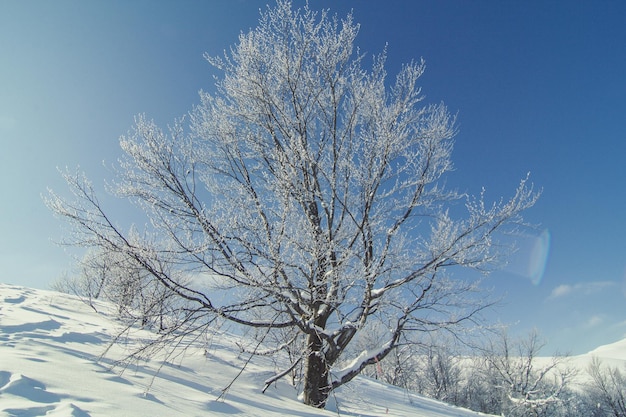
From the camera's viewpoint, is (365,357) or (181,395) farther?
(365,357)

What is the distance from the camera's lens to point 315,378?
5.93m

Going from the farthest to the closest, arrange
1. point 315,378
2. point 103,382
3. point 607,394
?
point 607,394
point 315,378
point 103,382

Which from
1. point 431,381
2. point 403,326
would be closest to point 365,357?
point 403,326

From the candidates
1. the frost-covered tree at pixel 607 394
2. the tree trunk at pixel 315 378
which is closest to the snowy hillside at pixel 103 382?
the tree trunk at pixel 315 378

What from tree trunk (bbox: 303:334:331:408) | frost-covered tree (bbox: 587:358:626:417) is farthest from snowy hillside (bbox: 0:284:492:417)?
frost-covered tree (bbox: 587:358:626:417)

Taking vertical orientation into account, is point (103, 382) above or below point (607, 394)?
above

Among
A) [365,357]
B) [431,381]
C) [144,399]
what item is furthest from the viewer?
[431,381]

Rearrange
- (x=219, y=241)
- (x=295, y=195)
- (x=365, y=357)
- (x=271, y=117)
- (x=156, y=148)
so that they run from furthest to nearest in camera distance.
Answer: (x=271, y=117), (x=365, y=357), (x=295, y=195), (x=156, y=148), (x=219, y=241)

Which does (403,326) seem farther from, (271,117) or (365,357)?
(271,117)

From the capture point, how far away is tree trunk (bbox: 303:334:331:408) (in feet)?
19.0

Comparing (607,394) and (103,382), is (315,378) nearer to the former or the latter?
(103,382)

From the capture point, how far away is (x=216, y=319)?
16.7 ft

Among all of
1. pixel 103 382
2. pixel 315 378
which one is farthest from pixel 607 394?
pixel 103 382

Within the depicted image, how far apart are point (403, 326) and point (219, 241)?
413 centimetres
